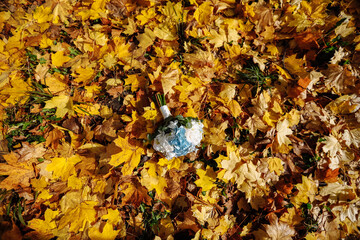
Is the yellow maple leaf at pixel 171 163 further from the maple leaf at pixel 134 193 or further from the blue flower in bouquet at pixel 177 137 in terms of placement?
the maple leaf at pixel 134 193

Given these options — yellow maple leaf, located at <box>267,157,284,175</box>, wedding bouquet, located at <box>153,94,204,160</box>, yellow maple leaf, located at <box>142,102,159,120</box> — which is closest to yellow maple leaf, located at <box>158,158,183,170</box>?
wedding bouquet, located at <box>153,94,204,160</box>

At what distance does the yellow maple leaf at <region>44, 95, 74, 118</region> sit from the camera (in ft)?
5.64

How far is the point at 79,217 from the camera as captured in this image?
1.58 m

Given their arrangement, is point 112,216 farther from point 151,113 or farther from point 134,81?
point 134,81

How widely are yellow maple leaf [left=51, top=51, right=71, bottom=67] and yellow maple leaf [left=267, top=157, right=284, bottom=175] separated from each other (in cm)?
229

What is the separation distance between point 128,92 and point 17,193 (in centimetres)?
131

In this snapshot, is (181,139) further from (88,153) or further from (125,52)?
(125,52)

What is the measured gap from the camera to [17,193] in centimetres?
160

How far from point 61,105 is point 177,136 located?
1.17 metres

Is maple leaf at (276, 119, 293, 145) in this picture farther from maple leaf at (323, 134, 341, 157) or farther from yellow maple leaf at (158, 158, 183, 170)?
yellow maple leaf at (158, 158, 183, 170)

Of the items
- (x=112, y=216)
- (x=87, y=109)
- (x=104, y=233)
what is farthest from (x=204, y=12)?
(x=104, y=233)

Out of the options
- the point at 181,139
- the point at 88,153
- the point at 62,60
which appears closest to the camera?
the point at 181,139

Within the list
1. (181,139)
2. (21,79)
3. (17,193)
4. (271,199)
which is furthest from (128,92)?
(271,199)

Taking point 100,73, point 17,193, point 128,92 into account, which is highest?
point 100,73
